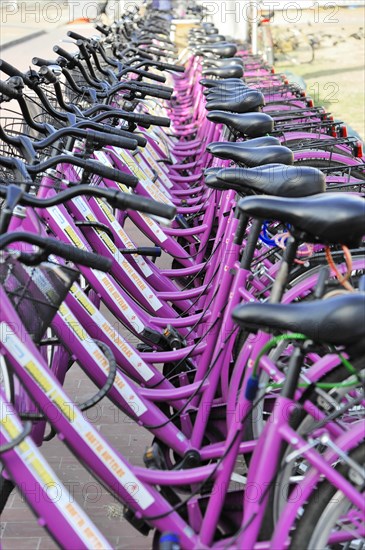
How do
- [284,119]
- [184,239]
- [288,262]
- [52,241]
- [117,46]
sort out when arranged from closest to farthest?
[52,241]
[288,262]
[184,239]
[284,119]
[117,46]

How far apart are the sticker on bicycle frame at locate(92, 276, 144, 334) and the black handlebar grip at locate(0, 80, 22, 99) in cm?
70

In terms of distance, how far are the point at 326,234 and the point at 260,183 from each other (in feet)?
1.98

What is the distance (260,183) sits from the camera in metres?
2.71

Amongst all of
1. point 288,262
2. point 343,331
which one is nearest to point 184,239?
point 288,262

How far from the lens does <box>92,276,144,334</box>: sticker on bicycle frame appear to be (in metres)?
3.35

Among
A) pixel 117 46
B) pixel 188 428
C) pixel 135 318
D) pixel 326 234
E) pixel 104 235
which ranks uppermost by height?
pixel 117 46

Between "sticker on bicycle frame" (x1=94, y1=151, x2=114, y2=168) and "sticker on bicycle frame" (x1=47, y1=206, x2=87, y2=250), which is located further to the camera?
"sticker on bicycle frame" (x1=94, y1=151, x2=114, y2=168)

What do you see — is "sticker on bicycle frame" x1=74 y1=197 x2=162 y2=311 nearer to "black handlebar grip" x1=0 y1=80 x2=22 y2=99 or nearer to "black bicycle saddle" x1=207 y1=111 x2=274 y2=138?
"black handlebar grip" x1=0 y1=80 x2=22 y2=99

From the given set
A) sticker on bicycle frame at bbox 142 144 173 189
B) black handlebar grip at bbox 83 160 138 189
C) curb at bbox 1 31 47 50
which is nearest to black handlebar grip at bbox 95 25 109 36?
sticker on bicycle frame at bbox 142 144 173 189

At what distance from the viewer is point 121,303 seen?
347cm

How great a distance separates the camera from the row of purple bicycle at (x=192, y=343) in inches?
83.3

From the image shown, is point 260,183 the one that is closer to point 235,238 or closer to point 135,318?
point 235,238

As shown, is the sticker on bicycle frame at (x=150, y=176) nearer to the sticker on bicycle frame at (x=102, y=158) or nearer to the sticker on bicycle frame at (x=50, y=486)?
the sticker on bicycle frame at (x=102, y=158)

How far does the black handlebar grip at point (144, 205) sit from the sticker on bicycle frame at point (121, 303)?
1.23 m
